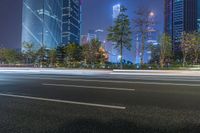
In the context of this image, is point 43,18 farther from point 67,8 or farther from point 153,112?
point 153,112

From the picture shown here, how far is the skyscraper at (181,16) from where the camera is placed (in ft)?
333

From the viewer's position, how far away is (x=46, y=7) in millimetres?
121188

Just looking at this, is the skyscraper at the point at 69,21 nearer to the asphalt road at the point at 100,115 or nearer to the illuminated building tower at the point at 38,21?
the illuminated building tower at the point at 38,21

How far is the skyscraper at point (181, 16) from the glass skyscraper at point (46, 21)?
5488 centimetres

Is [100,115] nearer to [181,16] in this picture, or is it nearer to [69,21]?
[181,16]

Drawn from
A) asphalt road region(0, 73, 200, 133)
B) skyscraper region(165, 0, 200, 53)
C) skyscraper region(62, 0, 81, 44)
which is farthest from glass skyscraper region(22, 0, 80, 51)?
asphalt road region(0, 73, 200, 133)

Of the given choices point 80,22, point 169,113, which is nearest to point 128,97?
point 169,113

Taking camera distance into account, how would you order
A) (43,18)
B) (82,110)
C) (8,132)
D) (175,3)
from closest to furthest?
1. (8,132)
2. (82,110)
3. (175,3)
4. (43,18)

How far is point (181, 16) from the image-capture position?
107875 mm

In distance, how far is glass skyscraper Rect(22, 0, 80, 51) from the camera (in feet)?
389

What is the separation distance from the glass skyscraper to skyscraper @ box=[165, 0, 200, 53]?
54877 mm

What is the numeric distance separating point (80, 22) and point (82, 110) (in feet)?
518

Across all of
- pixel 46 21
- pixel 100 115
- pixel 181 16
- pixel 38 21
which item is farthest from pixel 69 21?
pixel 100 115

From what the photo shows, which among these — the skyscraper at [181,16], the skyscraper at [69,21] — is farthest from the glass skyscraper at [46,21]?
the skyscraper at [181,16]
